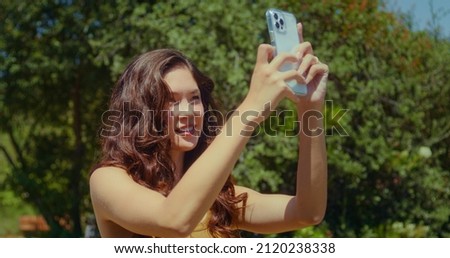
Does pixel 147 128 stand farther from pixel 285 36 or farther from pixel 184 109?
pixel 285 36

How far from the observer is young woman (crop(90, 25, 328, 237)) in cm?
146

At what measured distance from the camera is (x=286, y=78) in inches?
57.9

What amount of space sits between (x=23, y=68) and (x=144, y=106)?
499 centimetres

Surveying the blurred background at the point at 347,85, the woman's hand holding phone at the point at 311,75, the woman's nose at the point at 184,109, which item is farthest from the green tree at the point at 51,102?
the woman's hand holding phone at the point at 311,75

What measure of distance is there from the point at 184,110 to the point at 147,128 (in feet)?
0.36

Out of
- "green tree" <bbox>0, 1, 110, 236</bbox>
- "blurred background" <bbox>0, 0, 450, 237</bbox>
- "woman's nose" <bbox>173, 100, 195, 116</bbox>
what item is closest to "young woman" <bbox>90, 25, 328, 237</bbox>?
"woman's nose" <bbox>173, 100, 195, 116</bbox>

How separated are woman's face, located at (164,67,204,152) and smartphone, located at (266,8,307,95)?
0.26 meters

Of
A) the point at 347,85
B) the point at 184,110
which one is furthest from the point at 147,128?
the point at 347,85

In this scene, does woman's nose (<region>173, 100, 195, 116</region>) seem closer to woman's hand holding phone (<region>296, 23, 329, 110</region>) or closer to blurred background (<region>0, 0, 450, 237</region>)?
woman's hand holding phone (<region>296, 23, 329, 110</region>)

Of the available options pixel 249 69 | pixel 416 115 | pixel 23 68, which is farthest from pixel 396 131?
pixel 23 68

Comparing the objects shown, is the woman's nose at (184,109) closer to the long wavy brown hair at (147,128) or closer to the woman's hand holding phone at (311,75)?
the long wavy brown hair at (147,128)

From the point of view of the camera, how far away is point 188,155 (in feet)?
6.61

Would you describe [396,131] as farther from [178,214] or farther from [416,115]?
[178,214]
